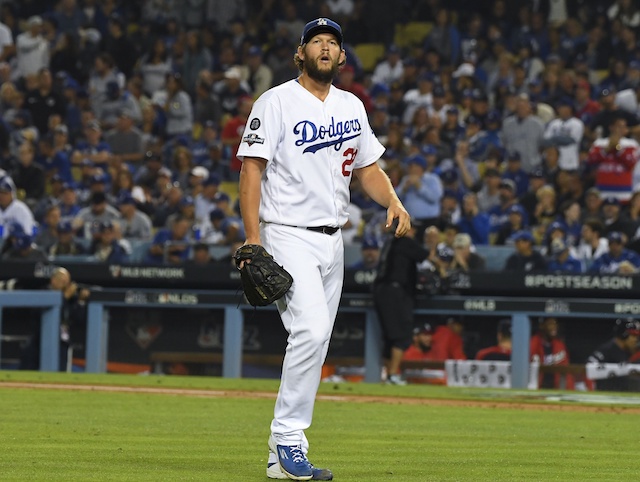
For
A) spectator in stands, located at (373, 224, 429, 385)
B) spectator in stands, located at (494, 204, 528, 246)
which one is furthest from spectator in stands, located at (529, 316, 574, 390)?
spectator in stands, located at (494, 204, 528, 246)

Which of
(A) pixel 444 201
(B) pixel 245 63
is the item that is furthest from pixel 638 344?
(B) pixel 245 63

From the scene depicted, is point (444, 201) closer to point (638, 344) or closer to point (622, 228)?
point (622, 228)

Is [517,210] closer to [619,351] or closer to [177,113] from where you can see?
[619,351]

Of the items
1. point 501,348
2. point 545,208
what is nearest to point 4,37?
point 545,208

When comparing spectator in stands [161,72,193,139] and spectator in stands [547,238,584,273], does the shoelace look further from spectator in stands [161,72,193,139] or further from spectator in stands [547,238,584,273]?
spectator in stands [161,72,193,139]

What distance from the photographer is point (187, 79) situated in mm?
21531

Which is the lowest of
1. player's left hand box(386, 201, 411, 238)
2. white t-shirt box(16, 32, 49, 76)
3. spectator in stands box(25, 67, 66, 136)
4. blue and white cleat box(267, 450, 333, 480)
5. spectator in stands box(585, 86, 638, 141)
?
blue and white cleat box(267, 450, 333, 480)

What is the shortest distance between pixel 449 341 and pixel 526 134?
15.1ft

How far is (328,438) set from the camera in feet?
26.2

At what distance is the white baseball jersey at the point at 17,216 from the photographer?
16.1 meters

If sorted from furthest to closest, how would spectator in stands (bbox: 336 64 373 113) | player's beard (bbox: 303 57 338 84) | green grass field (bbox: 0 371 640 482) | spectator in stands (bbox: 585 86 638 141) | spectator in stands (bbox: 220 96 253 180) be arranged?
spectator in stands (bbox: 336 64 373 113) → spectator in stands (bbox: 220 96 253 180) → spectator in stands (bbox: 585 86 638 141) → green grass field (bbox: 0 371 640 482) → player's beard (bbox: 303 57 338 84)

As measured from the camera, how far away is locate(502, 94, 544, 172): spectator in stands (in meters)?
17.4

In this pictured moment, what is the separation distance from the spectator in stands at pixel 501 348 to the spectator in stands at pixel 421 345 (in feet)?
1.68

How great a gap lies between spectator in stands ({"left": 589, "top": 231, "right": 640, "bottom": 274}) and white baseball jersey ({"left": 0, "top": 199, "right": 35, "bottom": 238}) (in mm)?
6721
